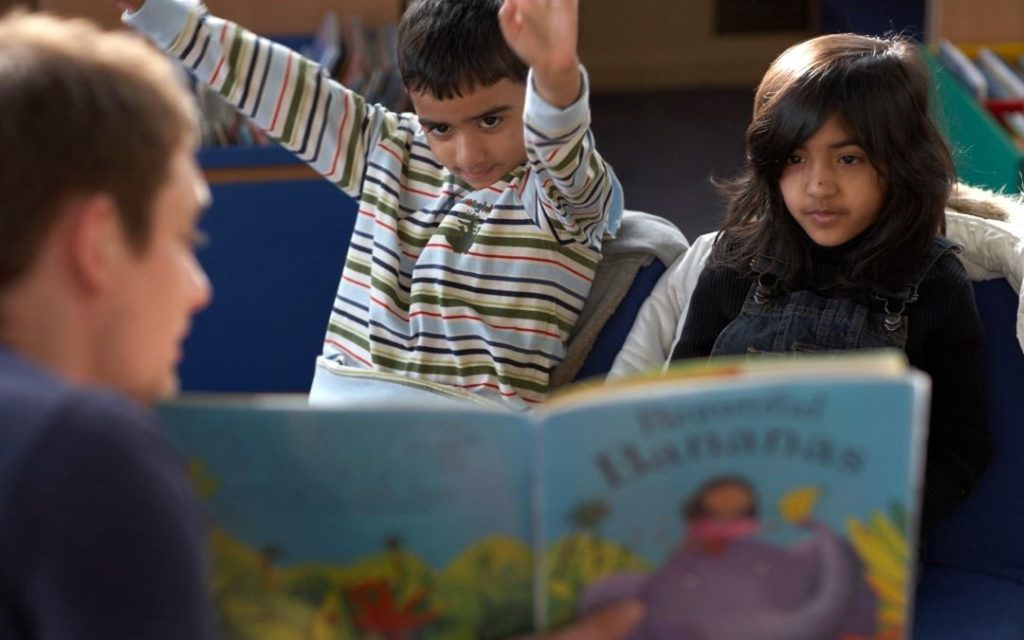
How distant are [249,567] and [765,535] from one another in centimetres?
31

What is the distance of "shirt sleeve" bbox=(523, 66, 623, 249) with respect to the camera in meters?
1.22

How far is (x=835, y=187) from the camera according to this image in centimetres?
130

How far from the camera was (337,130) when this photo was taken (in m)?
1.55

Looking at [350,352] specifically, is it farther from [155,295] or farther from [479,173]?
[155,295]

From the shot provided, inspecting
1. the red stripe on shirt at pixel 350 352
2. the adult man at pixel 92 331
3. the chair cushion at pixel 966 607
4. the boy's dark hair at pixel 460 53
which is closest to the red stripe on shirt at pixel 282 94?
the boy's dark hair at pixel 460 53

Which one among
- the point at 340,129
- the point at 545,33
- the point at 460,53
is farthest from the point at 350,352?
the point at 545,33

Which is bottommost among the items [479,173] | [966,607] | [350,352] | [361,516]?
[966,607]

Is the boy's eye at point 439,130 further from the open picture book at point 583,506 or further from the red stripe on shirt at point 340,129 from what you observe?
the open picture book at point 583,506

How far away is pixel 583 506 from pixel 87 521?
27 cm

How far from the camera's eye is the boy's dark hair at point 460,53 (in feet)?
4.61

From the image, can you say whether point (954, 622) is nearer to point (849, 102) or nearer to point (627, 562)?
point (849, 102)

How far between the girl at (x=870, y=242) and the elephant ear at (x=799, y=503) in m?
0.54

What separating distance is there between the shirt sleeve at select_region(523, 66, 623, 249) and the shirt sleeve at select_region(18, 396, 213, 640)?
63cm

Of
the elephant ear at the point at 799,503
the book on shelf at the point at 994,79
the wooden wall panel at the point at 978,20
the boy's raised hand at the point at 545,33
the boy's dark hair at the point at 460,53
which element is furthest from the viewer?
the wooden wall panel at the point at 978,20
